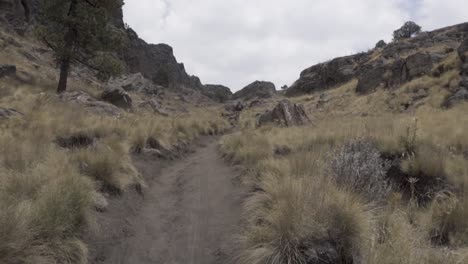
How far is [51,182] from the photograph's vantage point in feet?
15.1

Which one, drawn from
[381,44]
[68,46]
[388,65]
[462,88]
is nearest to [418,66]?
[388,65]

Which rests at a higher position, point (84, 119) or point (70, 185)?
point (84, 119)

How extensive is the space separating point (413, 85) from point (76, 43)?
20973 millimetres

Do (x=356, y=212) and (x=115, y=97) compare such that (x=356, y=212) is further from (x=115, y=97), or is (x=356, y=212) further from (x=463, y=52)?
(x=463, y=52)

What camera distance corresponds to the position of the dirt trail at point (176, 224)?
4.65 meters

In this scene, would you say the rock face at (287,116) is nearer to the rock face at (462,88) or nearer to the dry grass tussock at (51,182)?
the rock face at (462,88)

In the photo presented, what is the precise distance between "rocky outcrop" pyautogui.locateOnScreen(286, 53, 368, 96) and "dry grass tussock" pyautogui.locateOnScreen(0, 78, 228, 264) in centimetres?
3972

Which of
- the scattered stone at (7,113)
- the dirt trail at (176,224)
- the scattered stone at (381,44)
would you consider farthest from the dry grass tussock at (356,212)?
the scattered stone at (381,44)

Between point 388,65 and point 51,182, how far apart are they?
31058mm

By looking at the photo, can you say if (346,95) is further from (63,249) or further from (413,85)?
(63,249)

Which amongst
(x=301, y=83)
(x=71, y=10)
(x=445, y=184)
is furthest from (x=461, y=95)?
(x=301, y=83)

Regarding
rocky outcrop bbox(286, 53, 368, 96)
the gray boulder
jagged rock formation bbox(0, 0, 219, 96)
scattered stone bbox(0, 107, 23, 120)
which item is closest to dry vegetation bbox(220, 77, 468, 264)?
scattered stone bbox(0, 107, 23, 120)

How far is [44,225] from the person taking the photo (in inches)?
145

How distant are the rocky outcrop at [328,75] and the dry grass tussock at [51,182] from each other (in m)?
39.7
